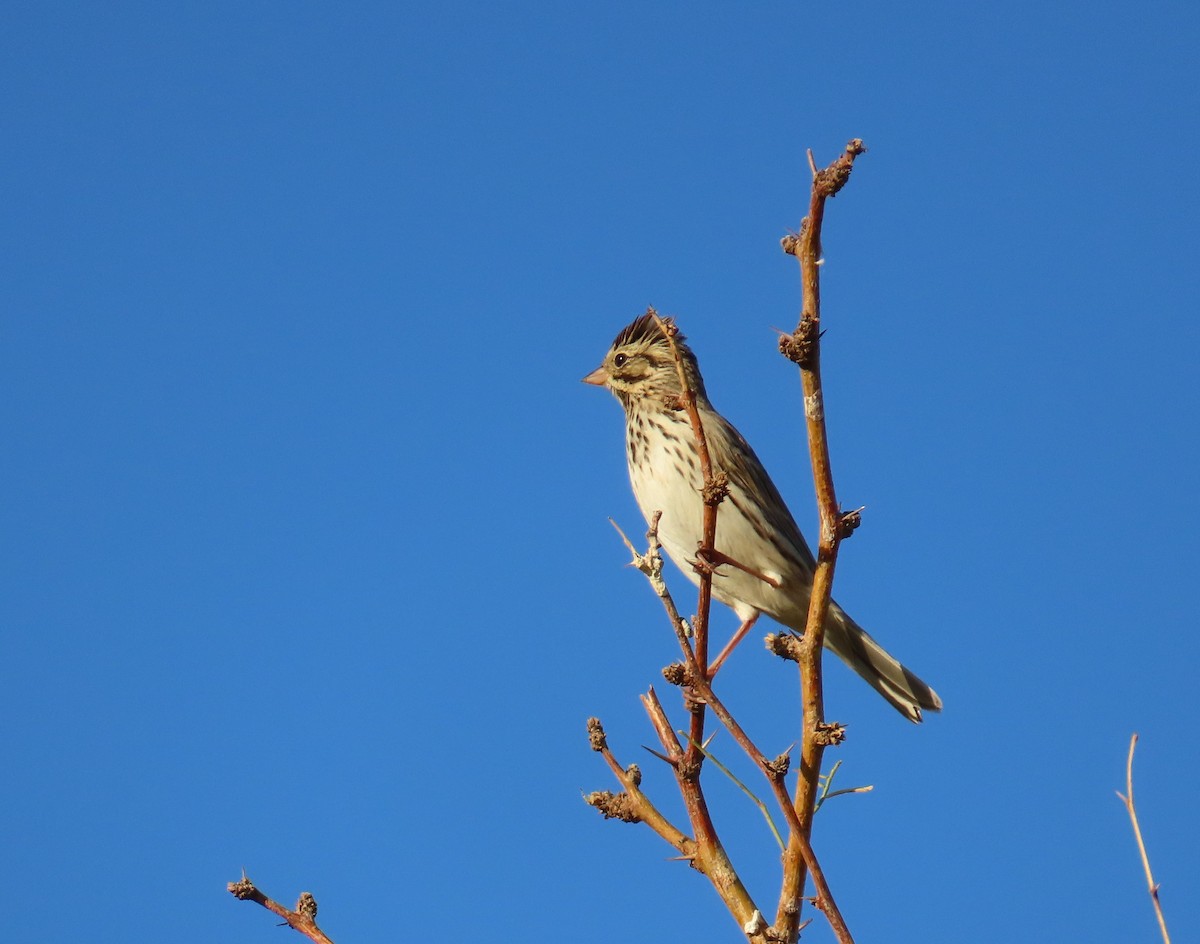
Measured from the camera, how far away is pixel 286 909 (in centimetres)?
285

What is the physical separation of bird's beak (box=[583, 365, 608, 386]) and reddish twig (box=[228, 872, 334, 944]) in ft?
18.2

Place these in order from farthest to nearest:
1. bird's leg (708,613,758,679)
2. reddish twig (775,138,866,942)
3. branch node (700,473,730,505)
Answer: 1. bird's leg (708,613,758,679)
2. branch node (700,473,730,505)
3. reddish twig (775,138,866,942)

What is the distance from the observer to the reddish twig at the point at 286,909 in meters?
2.81

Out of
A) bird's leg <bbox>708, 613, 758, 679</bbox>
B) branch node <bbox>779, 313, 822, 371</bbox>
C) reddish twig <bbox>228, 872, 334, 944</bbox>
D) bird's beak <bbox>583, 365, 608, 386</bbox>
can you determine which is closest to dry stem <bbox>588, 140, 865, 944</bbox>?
branch node <bbox>779, 313, 822, 371</bbox>

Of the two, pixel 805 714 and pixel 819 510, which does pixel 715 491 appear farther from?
pixel 805 714

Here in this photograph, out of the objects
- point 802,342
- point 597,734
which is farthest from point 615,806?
point 802,342

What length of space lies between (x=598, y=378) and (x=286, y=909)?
5620 mm

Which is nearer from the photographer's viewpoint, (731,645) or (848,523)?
(848,523)

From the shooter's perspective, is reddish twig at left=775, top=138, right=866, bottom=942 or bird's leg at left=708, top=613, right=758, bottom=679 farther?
bird's leg at left=708, top=613, right=758, bottom=679

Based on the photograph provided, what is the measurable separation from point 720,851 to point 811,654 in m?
0.48

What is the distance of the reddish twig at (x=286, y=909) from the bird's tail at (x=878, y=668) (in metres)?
4.15

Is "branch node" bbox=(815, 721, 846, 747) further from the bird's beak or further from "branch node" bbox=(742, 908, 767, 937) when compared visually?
the bird's beak

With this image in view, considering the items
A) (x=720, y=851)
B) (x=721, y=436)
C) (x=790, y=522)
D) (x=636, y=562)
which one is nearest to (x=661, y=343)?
(x=721, y=436)

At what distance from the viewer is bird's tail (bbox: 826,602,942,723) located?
6492 mm
